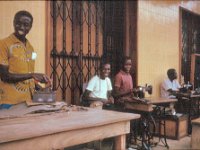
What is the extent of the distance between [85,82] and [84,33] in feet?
3.14

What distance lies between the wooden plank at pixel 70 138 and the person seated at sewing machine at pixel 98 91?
2420mm

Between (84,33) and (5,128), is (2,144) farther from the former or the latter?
(84,33)

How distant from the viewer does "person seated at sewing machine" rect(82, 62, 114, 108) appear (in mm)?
5152

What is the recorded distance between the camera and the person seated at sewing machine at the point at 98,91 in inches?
203

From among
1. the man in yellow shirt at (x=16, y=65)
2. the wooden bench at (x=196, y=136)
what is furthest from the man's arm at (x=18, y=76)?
the wooden bench at (x=196, y=136)

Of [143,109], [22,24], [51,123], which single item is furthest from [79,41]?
[51,123]

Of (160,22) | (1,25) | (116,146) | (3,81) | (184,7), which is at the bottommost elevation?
(116,146)

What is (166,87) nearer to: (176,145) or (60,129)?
(176,145)

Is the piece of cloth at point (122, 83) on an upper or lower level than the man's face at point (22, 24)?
lower

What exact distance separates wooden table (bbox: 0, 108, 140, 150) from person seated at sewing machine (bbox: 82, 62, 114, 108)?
93.7 inches

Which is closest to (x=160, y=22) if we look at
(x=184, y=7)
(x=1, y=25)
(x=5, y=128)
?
(x=184, y=7)

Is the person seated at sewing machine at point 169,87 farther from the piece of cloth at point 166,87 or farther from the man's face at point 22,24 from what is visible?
the man's face at point 22,24

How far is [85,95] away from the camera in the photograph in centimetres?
522

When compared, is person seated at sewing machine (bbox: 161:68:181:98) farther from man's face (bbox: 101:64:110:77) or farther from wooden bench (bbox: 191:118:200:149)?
wooden bench (bbox: 191:118:200:149)
